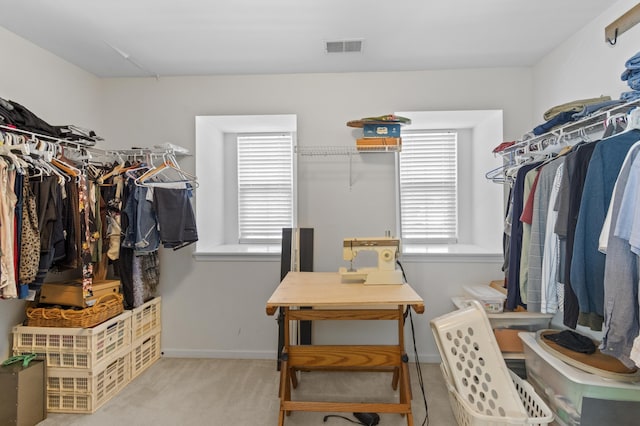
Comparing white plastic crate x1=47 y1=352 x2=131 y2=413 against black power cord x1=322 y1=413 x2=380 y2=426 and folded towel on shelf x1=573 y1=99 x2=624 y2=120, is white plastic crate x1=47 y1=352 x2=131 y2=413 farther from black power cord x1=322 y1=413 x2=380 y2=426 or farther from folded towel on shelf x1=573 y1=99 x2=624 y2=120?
folded towel on shelf x1=573 y1=99 x2=624 y2=120

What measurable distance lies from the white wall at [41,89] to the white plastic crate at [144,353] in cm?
78

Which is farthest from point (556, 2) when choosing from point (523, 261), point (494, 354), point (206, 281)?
point (206, 281)

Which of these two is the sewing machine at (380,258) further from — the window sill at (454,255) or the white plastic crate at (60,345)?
the white plastic crate at (60,345)

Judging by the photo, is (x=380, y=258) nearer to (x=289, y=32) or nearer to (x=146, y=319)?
(x=289, y=32)

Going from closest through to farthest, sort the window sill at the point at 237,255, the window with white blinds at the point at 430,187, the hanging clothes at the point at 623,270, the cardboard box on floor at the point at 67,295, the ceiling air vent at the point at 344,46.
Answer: the hanging clothes at the point at 623,270, the cardboard box on floor at the point at 67,295, the ceiling air vent at the point at 344,46, the window sill at the point at 237,255, the window with white blinds at the point at 430,187

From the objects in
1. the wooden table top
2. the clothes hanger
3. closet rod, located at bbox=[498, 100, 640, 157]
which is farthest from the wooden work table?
the clothes hanger

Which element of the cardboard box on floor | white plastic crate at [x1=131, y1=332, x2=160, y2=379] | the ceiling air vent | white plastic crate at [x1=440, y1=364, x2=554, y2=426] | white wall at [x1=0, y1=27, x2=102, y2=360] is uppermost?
the ceiling air vent

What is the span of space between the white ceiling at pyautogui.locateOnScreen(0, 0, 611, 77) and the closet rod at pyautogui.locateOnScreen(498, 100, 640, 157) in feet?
2.56

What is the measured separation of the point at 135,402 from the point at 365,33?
3062mm

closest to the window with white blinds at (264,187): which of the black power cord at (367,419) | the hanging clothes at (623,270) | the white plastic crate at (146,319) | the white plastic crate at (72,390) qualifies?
the white plastic crate at (146,319)

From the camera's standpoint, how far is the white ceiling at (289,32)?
187 cm

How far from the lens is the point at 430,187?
3186mm

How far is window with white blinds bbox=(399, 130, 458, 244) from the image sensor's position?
10.4ft

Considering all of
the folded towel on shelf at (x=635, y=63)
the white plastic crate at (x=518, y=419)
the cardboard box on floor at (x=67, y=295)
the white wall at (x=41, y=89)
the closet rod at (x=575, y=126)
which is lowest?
the white plastic crate at (x=518, y=419)
